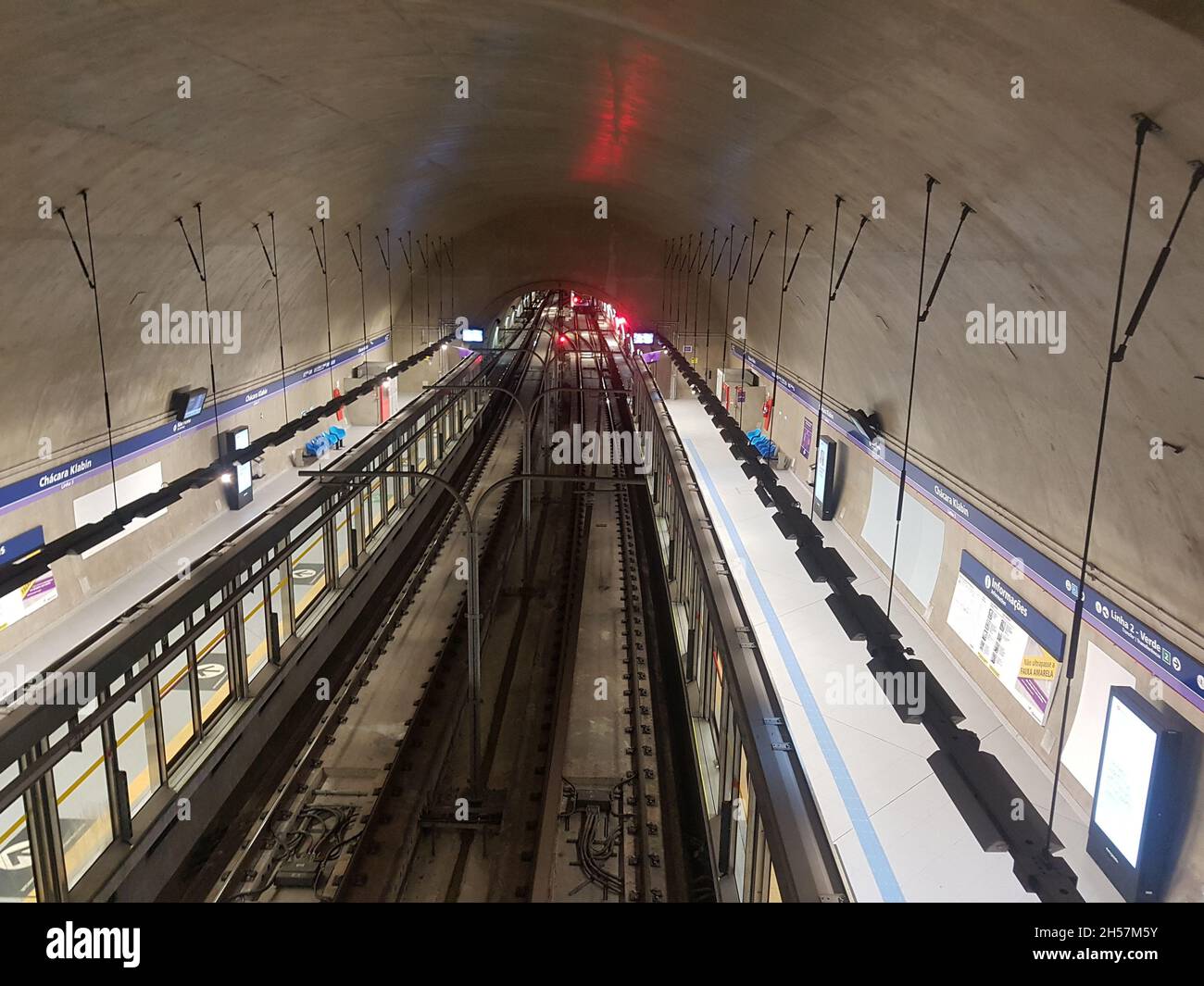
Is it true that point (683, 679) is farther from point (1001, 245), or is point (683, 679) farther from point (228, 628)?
point (1001, 245)

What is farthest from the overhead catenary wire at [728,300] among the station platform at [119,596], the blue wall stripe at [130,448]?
the blue wall stripe at [130,448]

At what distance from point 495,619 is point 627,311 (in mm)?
14803

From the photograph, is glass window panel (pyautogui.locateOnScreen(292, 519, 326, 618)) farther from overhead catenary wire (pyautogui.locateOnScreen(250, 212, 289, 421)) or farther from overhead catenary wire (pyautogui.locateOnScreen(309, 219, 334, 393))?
overhead catenary wire (pyautogui.locateOnScreen(309, 219, 334, 393))

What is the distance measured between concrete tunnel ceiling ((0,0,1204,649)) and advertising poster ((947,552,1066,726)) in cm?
81

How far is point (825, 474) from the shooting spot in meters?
15.1

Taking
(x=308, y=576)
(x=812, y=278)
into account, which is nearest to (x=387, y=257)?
(x=308, y=576)

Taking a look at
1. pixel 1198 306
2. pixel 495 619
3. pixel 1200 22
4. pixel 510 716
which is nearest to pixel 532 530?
pixel 495 619

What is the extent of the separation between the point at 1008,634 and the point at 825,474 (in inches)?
256

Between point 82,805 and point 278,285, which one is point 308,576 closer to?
point 278,285

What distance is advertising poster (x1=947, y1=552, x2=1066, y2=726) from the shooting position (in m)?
7.95

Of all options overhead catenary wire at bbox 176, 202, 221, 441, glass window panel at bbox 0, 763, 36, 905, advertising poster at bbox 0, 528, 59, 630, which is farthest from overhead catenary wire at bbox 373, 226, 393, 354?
glass window panel at bbox 0, 763, 36, 905

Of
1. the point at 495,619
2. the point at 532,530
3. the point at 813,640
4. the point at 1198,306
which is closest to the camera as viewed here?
the point at 1198,306
